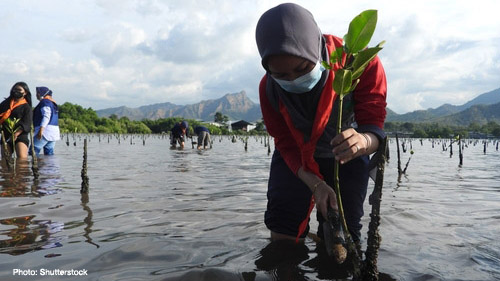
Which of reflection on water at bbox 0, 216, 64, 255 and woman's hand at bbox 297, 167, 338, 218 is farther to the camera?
reflection on water at bbox 0, 216, 64, 255

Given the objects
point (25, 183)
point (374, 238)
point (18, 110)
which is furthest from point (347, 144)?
point (18, 110)

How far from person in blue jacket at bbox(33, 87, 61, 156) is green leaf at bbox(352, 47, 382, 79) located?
9.51 m

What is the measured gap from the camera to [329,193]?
223 centimetres

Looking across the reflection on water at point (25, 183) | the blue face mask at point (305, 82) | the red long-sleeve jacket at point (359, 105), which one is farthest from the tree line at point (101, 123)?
the blue face mask at point (305, 82)

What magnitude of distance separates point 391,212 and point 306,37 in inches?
140

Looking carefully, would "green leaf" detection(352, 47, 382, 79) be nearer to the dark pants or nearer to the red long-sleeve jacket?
the red long-sleeve jacket

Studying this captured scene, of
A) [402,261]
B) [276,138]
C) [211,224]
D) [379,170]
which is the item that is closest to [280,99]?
[276,138]

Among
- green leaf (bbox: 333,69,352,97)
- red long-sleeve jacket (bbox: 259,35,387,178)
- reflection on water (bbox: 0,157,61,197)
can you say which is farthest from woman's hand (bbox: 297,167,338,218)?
reflection on water (bbox: 0,157,61,197)

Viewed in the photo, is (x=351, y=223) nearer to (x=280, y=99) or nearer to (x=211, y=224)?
(x=280, y=99)

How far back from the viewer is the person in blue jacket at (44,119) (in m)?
9.07

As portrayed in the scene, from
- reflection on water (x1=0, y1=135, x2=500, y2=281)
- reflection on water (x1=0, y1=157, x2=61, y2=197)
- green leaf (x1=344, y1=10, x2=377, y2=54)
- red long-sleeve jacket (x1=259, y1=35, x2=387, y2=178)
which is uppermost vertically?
green leaf (x1=344, y1=10, x2=377, y2=54)

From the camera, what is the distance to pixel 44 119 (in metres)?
9.03

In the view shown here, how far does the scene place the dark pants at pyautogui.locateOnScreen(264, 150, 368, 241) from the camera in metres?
2.70

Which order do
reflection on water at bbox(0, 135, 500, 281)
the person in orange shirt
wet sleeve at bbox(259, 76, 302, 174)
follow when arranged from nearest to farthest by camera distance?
reflection on water at bbox(0, 135, 500, 281), wet sleeve at bbox(259, 76, 302, 174), the person in orange shirt
